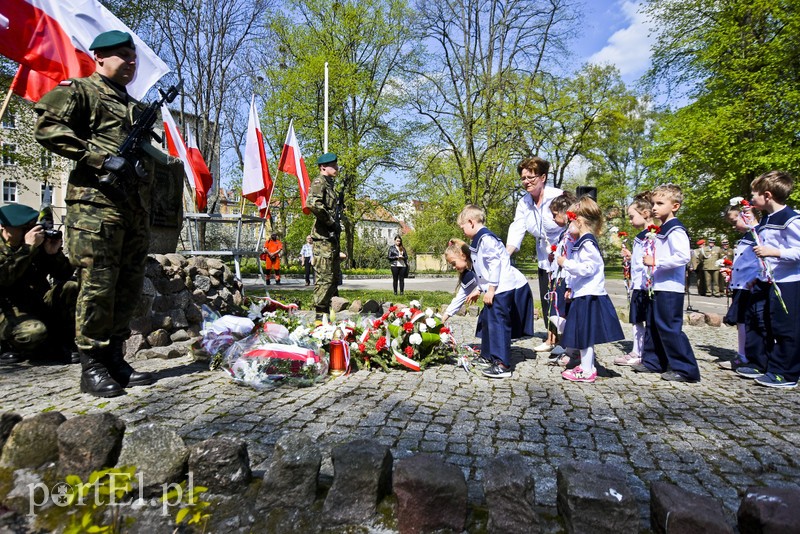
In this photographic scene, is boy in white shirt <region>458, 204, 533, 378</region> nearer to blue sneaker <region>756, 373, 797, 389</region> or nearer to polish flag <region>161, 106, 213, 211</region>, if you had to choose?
blue sneaker <region>756, 373, 797, 389</region>

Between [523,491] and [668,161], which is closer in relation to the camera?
[523,491]

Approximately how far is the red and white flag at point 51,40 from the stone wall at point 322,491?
3616 millimetres

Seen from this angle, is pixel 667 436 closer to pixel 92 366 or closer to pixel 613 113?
pixel 92 366

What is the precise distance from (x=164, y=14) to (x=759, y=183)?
22125 millimetres

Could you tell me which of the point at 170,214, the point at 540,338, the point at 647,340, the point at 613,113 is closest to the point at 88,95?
the point at 170,214

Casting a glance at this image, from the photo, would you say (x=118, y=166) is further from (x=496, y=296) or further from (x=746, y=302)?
(x=746, y=302)

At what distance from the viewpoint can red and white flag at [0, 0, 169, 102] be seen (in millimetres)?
4102

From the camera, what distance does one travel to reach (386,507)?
177 centimetres

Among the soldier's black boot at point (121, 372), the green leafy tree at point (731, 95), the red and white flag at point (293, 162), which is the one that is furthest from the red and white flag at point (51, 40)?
the green leafy tree at point (731, 95)

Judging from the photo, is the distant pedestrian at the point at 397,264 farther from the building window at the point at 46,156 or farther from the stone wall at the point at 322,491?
the building window at the point at 46,156

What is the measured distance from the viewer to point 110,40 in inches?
133

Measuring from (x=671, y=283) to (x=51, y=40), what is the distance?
6.21 m

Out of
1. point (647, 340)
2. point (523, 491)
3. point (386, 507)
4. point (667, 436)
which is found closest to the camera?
point (523, 491)

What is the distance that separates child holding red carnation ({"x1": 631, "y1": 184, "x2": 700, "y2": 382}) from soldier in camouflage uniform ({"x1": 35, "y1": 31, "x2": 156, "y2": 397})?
4532 millimetres
